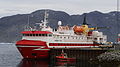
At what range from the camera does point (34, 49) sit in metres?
66.4

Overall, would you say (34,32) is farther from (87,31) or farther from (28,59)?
(87,31)

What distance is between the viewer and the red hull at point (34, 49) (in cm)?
6625

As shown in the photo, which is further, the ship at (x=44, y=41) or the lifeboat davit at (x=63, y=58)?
the ship at (x=44, y=41)

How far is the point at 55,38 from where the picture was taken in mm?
70250

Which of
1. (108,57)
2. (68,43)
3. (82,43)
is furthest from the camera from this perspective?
(82,43)

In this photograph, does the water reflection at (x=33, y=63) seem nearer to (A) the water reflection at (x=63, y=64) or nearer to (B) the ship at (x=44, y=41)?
(A) the water reflection at (x=63, y=64)

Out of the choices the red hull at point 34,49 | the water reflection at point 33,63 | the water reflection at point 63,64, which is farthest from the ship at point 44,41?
the water reflection at point 63,64

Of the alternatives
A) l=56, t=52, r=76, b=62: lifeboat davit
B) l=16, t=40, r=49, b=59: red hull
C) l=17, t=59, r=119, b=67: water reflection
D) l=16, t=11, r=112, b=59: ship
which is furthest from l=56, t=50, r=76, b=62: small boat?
l=16, t=11, r=112, b=59: ship

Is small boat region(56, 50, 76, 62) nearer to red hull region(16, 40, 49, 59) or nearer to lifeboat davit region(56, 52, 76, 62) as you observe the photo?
lifeboat davit region(56, 52, 76, 62)

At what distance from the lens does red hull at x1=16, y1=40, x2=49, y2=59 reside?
66250mm

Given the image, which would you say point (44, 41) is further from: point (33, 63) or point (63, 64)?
point (63, 64)

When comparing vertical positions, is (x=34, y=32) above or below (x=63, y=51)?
above

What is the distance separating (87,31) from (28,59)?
26.4 meters

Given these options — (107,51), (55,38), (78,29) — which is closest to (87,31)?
(78,29)
